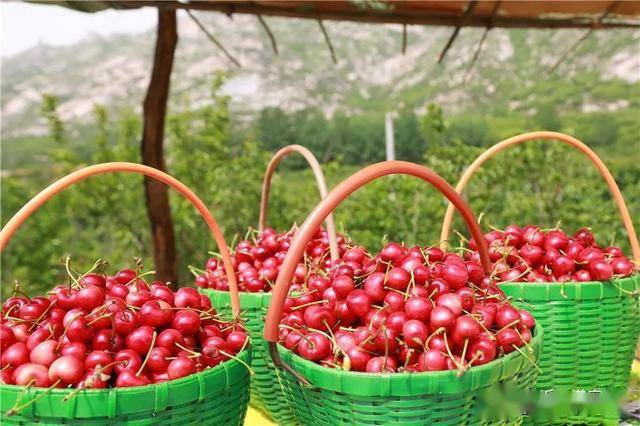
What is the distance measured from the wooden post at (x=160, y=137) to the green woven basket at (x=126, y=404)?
2.27m

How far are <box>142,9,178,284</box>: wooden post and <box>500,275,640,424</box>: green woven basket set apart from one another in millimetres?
2259

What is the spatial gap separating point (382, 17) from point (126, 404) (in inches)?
105

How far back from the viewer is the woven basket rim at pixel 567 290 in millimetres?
1627

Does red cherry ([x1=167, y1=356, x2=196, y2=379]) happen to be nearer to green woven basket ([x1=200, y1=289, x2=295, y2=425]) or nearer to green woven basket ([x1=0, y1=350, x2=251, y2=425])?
green woven basket ([x1=0, y1=350, x2=251, y2=425])

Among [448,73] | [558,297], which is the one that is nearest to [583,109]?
[448,73]

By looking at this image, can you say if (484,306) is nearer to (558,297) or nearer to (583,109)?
(558,297)

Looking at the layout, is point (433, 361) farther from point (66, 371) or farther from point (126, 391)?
point (66, 371)

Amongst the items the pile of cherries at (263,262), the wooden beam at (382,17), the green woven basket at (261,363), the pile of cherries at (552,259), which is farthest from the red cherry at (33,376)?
the wooden beam at (382,17)

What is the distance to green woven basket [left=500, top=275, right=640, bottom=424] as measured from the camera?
5.35 ft

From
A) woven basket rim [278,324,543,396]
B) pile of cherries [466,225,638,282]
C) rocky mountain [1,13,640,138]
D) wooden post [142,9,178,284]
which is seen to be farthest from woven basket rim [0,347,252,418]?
rocky mountain [1,13,640,138]

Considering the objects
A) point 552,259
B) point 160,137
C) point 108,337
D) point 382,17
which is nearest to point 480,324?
point 552,259

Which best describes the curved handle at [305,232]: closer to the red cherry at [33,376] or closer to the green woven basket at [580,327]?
the red cherry at [33,376]

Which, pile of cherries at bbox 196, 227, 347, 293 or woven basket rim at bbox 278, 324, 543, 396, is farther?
pile of cherries at bbox 196, 227, 347, 293

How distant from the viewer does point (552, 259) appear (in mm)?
1744
